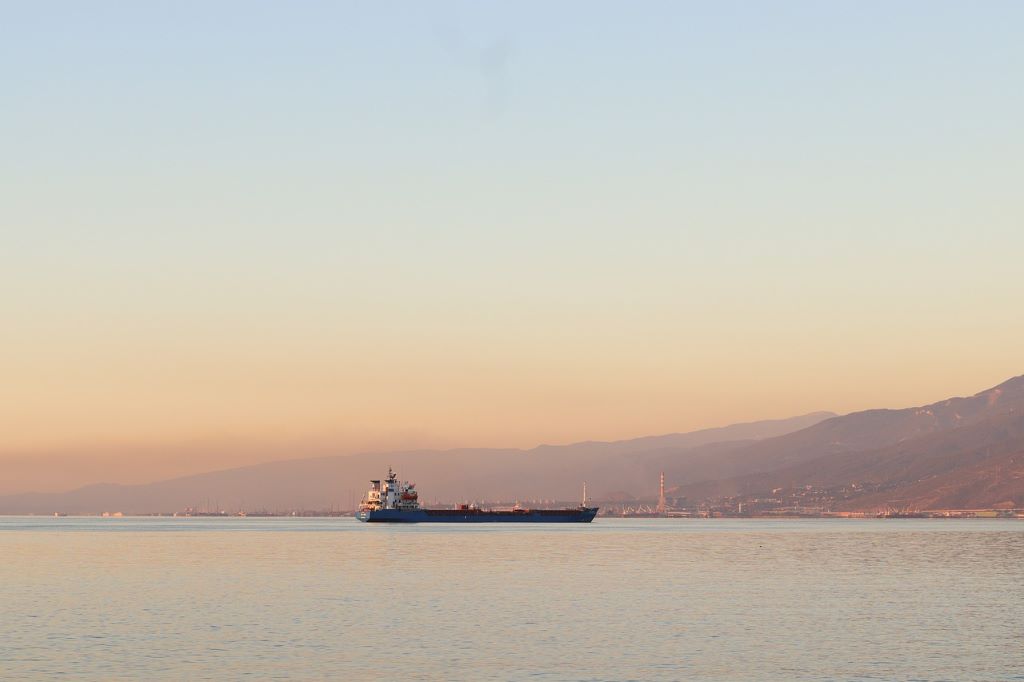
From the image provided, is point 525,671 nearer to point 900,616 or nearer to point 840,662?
point 840,662

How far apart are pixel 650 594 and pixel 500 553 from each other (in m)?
84.0

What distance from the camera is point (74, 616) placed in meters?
87.0

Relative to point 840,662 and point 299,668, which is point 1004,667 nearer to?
point 840,662

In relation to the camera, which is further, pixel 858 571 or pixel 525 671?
pixel 858 571

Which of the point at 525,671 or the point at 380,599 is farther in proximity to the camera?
the point at 380,599

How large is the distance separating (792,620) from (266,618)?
35.5m

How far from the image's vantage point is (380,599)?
335 ft

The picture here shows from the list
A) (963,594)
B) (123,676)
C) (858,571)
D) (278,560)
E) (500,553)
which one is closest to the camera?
(123,676)

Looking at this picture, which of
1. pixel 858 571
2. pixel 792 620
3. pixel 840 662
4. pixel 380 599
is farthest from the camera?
pixel 858 571

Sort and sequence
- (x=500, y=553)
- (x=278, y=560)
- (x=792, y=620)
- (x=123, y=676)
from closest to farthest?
(x=123, y=676), (x=792, y=620), (x=278, y=560), (x=500, y=553)

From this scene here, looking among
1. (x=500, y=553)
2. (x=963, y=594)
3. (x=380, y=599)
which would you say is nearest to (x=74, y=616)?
(x=380, y=599)

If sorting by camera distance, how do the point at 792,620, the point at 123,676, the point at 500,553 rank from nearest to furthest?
the point at 123,676, the point at 792,620, the point at 500,553

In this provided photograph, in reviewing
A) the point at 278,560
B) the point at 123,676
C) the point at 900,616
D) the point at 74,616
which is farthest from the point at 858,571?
the point at 123,676

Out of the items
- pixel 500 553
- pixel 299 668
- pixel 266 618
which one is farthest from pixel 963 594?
pixel 500 553
